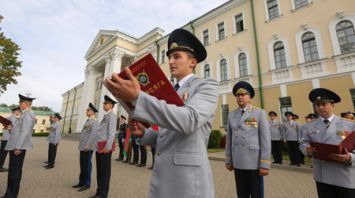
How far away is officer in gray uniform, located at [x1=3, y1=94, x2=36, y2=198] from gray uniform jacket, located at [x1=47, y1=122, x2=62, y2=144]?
4133 mm

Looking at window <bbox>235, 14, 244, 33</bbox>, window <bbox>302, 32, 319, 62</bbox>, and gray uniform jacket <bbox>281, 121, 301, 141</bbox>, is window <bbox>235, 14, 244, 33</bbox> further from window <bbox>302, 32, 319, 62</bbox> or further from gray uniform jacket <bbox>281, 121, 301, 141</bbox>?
gray uniform jacket <bbox>281, 121, 301, 141</bbox>

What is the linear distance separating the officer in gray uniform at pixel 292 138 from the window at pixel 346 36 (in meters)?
5.05

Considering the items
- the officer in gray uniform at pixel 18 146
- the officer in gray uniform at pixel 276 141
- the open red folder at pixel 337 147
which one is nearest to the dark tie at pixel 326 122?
the open red folder at pixel 337 147

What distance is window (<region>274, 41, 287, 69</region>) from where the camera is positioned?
12662 millimetres

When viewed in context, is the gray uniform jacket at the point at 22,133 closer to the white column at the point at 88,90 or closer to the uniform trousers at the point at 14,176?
the uniform trousers at the point at 14,176

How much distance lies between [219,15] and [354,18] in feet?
31.3

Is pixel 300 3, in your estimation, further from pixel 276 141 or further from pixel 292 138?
pixel 276 141

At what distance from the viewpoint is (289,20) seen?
12.7 m

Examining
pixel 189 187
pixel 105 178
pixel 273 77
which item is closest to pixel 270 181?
pixel 105 178

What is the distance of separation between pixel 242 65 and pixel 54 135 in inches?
506

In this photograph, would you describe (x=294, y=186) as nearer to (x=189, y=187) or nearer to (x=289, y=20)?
(x=189, y=187)

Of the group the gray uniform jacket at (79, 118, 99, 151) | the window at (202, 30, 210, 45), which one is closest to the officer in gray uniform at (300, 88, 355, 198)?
the gray uniform jacket at (79, 118, 99, 151)

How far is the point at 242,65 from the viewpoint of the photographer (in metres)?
14.9

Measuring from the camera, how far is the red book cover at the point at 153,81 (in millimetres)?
1176
